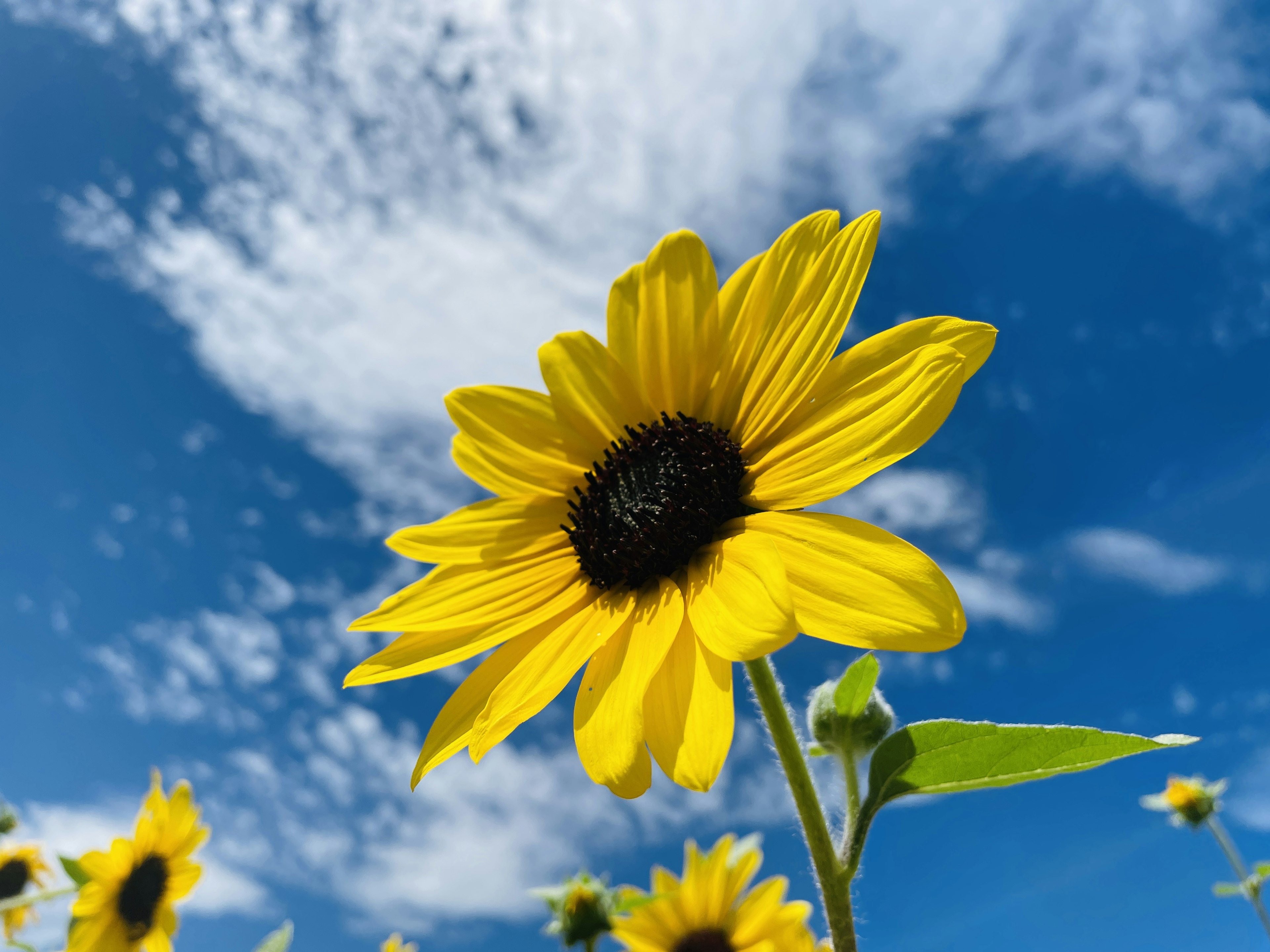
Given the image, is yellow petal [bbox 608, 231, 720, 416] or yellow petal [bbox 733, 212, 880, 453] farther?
yellow petal [bbox 608, 231, 720, 416]

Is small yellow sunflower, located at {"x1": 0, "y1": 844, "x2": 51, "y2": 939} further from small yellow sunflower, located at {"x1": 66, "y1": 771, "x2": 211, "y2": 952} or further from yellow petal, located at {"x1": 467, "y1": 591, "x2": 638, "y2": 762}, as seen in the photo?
yellow petal, located at {"x1": 467, "y1": 591, "x2": 638, "y2": 762}

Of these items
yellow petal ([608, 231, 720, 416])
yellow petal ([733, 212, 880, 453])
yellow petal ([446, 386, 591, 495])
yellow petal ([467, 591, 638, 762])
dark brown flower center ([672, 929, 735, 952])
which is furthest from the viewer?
dark brown flower center ([672, 929, 735, 952])

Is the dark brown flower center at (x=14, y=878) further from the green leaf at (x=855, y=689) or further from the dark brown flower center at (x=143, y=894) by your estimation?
the green leaf at (x=855, y=689)

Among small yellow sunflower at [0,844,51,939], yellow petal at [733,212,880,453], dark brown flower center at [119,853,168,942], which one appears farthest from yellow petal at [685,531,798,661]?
small yellow sunflower at [0,844,51,939]

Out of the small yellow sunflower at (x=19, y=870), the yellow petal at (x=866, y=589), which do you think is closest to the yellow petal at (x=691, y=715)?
the yellow petal at (x=866, y=589)

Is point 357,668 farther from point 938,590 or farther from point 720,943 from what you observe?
point 720,943

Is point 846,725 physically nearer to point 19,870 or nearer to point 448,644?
point 448,644

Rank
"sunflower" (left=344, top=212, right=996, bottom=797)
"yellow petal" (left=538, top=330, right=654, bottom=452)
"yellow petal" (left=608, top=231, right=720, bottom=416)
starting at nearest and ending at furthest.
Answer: "sunflower" (left=344, top=212, right=996, bottom=797) → "yellow petal" (left=608, top=231, right=720, bottom=416) → "yellow petal" (left=538, top=330, right=654, bottom=452)

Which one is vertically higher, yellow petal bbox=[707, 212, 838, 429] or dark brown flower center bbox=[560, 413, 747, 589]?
yellow petal bbox=[707, 212, 838, 429]
